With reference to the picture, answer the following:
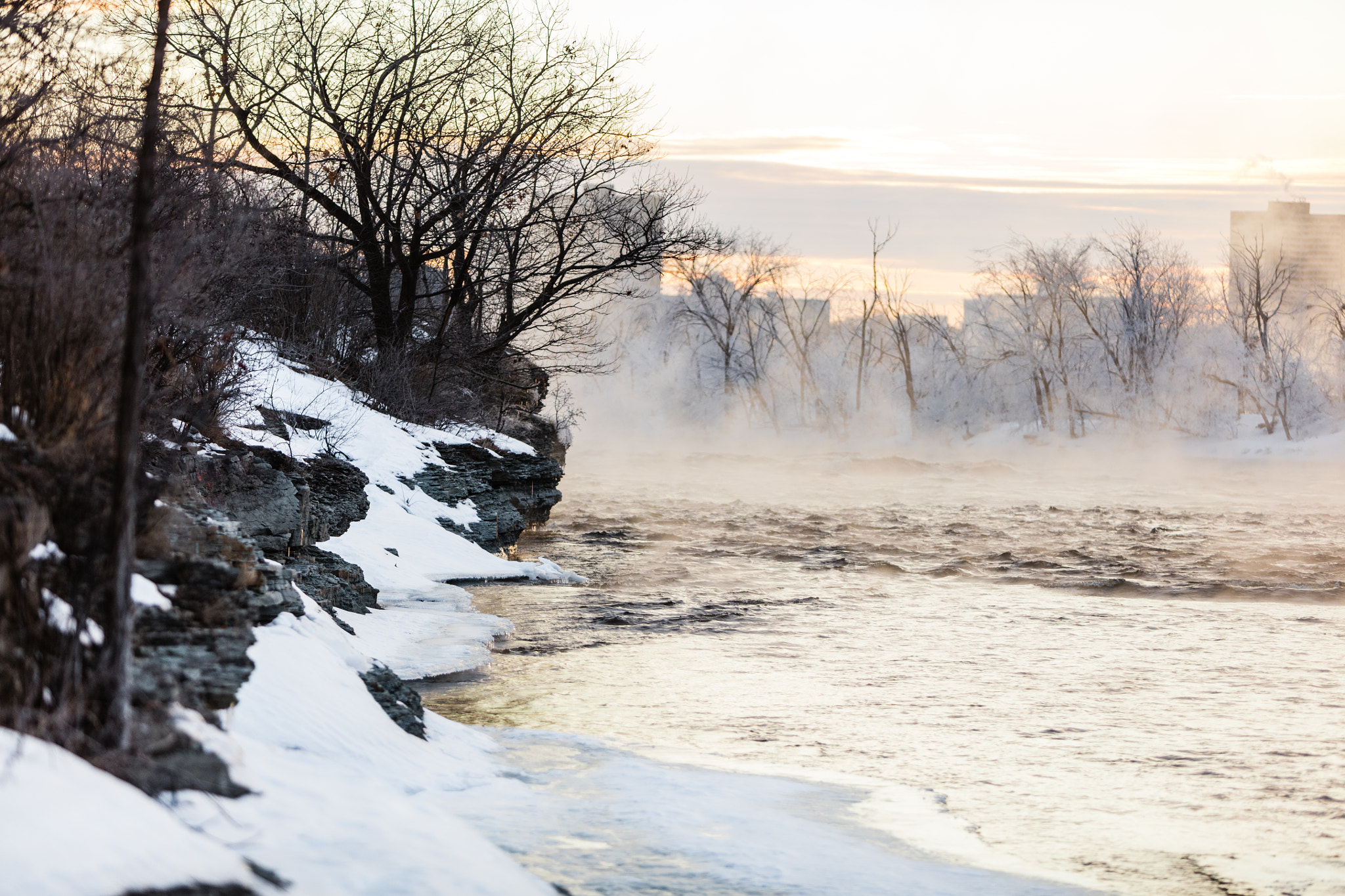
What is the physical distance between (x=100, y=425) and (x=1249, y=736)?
8322 millimetres

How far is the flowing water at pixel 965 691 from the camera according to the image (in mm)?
6758

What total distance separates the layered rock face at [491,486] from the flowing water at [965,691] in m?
0.92

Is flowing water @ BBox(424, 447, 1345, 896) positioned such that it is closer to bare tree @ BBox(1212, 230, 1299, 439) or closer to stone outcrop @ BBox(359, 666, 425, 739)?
stone outcrop @ BBox(359, 666, 425, 739)

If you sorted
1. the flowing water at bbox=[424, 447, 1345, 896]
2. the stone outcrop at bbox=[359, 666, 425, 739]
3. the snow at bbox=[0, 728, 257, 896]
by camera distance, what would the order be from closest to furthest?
the snow at bbox=[0, 728, 257, 896] < the flowing water at bbox=[424, 447, 1345, 896] < the stone outcrop at bbox=[359, 666, 425, 739]

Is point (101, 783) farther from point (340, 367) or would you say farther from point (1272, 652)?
point (340, 367)

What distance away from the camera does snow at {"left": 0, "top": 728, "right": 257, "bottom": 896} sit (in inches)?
144

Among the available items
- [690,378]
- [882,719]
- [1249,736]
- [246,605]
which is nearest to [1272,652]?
[1249,736]

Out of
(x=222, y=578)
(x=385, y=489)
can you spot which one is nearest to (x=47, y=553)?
(x=222, y=578)

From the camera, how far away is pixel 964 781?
26.2 feet

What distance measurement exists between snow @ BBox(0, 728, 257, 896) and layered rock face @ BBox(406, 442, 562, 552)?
1358 cm

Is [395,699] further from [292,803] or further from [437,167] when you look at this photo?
[437,167]

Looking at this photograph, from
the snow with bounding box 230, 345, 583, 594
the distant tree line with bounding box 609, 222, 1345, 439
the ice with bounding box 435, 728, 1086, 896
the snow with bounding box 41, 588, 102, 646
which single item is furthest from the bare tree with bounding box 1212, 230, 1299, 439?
the snow with bounding box 41, 588, 102, 646

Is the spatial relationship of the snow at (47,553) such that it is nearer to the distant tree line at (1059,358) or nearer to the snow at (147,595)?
the snow at (147,595)

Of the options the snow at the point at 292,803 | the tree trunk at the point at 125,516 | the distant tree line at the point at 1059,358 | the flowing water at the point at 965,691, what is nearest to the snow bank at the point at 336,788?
the snow at the point at 292,803
